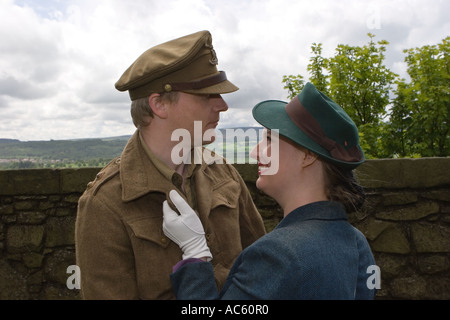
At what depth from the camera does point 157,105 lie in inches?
71.4

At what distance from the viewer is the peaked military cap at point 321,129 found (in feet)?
5.13

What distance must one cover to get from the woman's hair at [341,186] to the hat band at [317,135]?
6cm

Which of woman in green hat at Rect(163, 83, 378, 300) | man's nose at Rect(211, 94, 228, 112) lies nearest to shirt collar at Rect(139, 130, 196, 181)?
woman in green hat at Rect(163, 83, 378, 300)

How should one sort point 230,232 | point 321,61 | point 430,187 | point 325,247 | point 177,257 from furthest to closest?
point 321,61
point 430,187
point 230,232
point 177,257
point 325,247

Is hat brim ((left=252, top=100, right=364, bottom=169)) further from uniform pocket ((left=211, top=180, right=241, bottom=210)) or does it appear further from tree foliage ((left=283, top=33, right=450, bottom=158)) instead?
tree foliage ((left=283, top=33, right=450, bottom=158))

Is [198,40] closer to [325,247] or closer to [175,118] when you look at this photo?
[175,118]

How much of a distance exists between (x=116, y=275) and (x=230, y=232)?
1.94 ft

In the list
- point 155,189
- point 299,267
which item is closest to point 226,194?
point 155,189

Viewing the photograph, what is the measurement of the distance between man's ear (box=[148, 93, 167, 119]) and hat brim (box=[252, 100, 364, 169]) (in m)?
0.42

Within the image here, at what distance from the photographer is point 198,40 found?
1850mm

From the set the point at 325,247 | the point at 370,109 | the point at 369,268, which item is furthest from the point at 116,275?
the point at 370,109

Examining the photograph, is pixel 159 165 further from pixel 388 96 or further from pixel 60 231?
pixel 388 96

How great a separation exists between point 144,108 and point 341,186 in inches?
37.3

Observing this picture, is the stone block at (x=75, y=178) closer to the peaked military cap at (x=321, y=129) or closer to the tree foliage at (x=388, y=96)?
the peaked military cap at (x=321, y=129)
